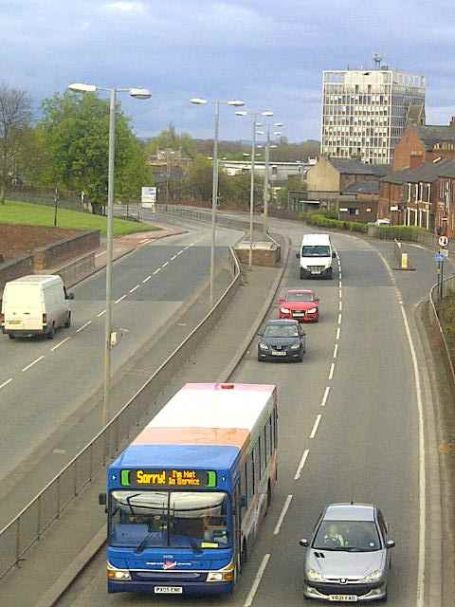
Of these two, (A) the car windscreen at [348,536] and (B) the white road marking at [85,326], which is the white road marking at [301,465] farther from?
(B) the white road marking at [85,326]

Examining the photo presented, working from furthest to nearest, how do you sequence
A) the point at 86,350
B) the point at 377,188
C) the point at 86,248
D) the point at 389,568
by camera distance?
1. the point at 377,188
2. the point at 86,248
3. the point at 86,350
4. the point at 389,568

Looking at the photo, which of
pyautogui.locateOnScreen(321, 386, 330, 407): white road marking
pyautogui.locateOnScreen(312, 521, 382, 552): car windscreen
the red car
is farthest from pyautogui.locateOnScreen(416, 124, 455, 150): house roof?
pyautogui.locateOnScreen(312, 521, 382, 552): car windscreen

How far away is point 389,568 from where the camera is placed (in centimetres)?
2030

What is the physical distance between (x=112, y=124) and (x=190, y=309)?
25.9 meters

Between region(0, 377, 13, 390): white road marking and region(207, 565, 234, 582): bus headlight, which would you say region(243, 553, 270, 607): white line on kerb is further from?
region(0, 377, 13, 390): white road marking

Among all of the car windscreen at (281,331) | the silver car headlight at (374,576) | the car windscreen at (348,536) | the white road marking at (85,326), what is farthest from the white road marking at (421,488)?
the white road marking at (85,326)

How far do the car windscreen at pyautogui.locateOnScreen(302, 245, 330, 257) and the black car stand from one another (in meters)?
24.8

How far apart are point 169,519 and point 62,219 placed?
85.3 metres

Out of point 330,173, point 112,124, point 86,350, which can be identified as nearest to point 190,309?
point 86,350

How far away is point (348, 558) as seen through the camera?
1920cm

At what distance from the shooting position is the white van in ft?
223

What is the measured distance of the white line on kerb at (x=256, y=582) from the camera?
1900 cm

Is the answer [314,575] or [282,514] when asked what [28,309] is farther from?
[314,575]

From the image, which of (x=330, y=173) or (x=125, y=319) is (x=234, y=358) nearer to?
(x=125, y=319)
